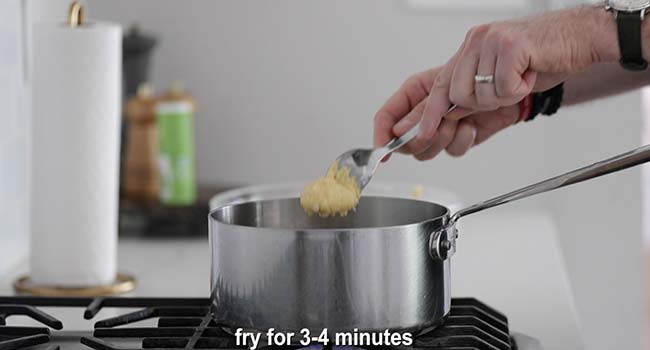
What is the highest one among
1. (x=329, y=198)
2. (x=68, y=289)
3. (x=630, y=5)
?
(x=630, y=5)

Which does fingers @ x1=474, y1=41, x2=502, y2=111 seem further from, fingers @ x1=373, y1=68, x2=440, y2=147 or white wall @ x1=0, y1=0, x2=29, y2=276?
A: white wall @ x1=0, y1=0, x2=29, y2=276

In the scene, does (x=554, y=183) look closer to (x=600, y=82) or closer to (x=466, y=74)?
(x=466, y=74)

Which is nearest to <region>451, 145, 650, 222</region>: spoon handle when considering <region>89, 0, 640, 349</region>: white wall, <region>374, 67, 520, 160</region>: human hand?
<region>374, 67, 520, 160</region>: human hand

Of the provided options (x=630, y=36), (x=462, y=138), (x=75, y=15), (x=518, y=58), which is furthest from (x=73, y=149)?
(x=630, y=36)

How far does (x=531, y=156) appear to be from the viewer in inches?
87.3

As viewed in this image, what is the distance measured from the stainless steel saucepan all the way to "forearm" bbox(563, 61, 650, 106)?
15.1 inches

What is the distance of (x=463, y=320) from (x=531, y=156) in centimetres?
117

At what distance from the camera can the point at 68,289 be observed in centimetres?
140

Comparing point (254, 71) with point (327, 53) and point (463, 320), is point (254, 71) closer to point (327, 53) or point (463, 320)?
point (327, 53)

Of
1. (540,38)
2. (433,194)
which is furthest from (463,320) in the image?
(433,194)

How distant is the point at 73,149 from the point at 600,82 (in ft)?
2.32

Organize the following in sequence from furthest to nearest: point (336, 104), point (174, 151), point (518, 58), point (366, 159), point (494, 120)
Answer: point (336, 104) < point (174, 151) < point (494, 120) < point (366, 159) < point (518, 58)

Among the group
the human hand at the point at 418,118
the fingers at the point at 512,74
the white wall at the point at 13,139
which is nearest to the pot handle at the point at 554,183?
the fingers at the point at 512,74

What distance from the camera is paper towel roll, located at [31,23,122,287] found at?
137 cm
